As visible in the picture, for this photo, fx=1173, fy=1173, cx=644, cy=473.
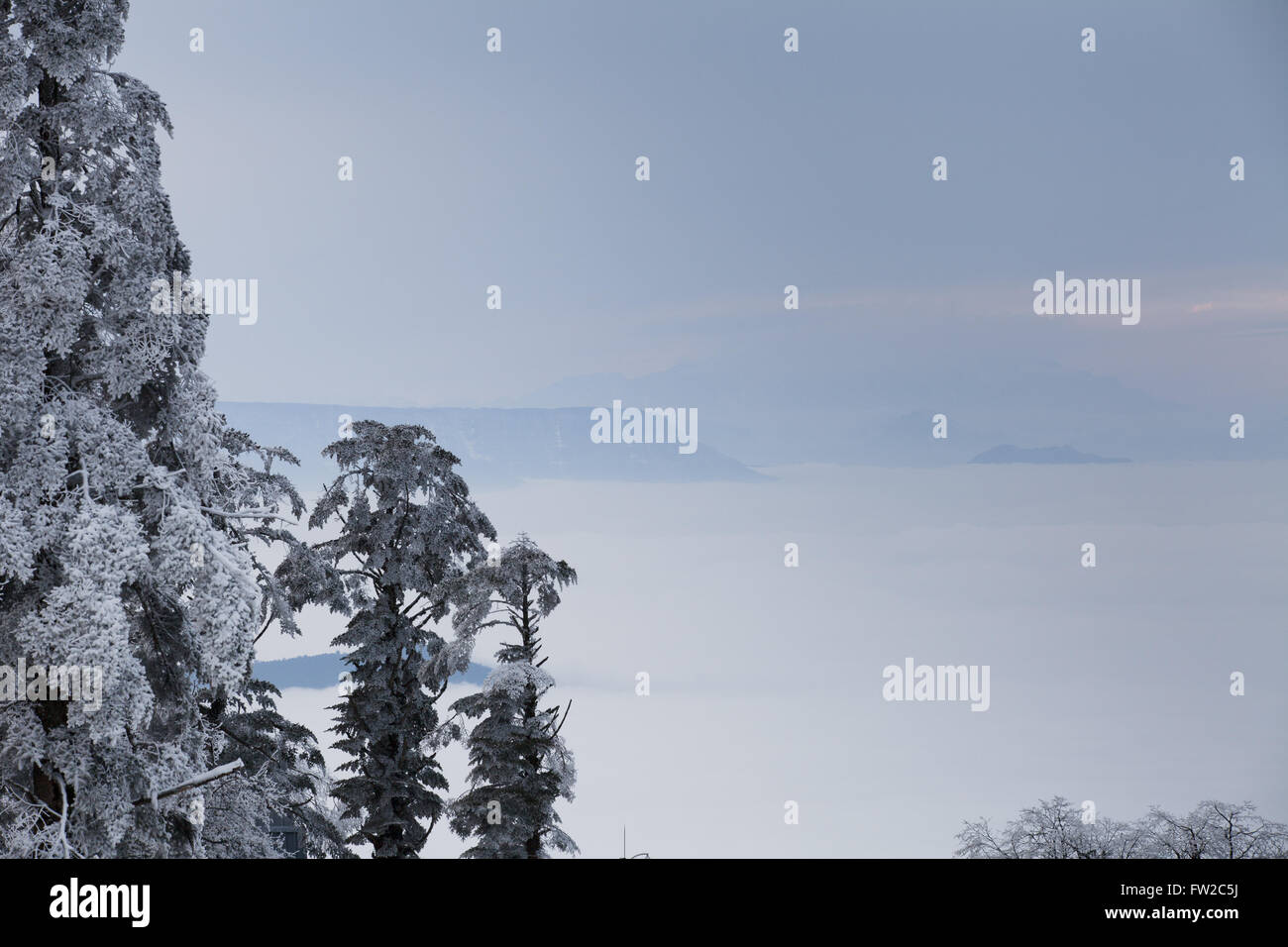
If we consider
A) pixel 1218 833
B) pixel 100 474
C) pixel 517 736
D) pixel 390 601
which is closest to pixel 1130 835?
pixel 1218 833

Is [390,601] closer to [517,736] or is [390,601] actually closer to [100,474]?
[517,736]

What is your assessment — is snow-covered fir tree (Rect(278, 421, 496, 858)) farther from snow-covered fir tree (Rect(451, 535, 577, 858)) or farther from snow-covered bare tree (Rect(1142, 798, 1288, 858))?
snow-covered bare tree (Rect(1142, 798, 1288, 858))

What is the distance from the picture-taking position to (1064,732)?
364 ft

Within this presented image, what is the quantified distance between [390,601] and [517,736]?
6.68 m

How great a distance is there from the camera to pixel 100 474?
10672 millimetres

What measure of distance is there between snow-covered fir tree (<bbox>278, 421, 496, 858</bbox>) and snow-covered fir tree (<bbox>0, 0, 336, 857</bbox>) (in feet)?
34.9

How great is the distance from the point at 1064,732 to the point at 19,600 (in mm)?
112630

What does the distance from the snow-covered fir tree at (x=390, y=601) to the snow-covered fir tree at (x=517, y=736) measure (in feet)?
15.1

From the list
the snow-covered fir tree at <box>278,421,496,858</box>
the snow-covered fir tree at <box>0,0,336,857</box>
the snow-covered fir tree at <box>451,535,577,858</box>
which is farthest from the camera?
the snow-covered fir tree at <box>278,421,496,858</box>

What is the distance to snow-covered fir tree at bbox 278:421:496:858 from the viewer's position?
22703 mm

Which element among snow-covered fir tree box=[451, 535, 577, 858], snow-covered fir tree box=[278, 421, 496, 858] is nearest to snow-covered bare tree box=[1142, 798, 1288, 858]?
snow-covered fir tree box=[451, 535, 577, 858]

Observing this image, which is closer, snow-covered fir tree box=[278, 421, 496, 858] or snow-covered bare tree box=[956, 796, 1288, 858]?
snow-covered bare tree box=[956, 796, 1288, 858]

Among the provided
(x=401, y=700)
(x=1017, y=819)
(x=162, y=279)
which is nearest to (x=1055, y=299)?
(x=1017, y=819)
